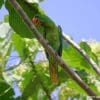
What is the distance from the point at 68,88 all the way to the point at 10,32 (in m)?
0.38

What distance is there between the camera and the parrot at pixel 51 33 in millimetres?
1460

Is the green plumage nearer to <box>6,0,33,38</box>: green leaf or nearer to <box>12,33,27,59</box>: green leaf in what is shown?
<box>6,0,33,38</box>: green leaf

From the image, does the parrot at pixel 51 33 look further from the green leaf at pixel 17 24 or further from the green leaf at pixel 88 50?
the green leaf at pixel 88 50

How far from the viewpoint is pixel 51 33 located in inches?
62.2

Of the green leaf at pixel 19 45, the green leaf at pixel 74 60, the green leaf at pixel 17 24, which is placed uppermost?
the green leaf at pixel 17 24

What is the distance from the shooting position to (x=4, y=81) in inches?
71.2

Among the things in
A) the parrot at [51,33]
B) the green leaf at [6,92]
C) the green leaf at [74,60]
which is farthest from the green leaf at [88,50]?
the green leaf at [6,92]

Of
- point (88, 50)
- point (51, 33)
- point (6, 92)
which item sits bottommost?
point (6, 92)

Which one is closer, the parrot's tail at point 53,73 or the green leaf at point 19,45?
the parrot's tail at point 53,73

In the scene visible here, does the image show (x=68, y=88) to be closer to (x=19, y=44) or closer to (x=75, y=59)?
Answer: (x=75, y=59)

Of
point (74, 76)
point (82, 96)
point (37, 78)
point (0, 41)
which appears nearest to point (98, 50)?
point (82, 96)

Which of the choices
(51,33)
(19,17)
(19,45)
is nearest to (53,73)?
(51,33)

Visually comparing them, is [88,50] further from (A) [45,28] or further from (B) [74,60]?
(A) [45,28]

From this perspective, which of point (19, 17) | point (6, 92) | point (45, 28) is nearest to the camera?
point (45, 28)
